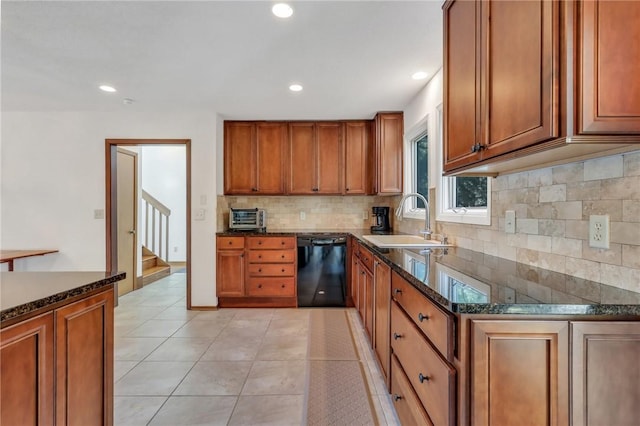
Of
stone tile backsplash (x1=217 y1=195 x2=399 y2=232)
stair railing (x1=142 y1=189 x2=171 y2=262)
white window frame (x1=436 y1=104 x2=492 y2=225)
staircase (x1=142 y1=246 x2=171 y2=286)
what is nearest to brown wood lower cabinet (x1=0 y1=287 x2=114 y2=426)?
white window frame (x1=436 y1=104 x2=492 y2=225)

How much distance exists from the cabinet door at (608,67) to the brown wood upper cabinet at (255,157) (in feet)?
11.2

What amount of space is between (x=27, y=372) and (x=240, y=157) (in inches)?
130

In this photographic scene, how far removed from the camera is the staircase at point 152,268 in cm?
509

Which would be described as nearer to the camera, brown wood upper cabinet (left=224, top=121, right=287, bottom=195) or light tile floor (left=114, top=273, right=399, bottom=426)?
light tile floor (left=114, top=273, right=399, bottom=426)

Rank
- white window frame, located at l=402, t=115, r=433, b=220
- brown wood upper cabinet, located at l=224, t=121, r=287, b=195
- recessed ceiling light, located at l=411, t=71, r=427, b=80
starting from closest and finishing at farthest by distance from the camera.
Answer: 1. recessed ceiling light, located at l=411, t=71, r=427, b=80
2. white window frame, located at l=402, t=115, r=433, b=220
3. brown wood upper cabinet, located at l=224, t=121, r=287, b=195

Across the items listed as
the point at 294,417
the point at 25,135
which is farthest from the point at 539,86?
the point at 25,135

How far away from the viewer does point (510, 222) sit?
5.56ft

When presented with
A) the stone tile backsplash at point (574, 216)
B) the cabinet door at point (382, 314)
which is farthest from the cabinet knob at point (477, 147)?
the cabinet door at point (382, 314)

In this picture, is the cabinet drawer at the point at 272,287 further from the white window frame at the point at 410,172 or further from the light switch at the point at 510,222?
the light switch at the point at 510,222

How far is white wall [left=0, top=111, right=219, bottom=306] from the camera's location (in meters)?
3.72

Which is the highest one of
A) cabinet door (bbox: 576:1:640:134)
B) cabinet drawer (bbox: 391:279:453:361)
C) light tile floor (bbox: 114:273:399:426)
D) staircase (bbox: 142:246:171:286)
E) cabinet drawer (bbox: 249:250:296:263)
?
cabinet door (bbox: 576:1:640:134)

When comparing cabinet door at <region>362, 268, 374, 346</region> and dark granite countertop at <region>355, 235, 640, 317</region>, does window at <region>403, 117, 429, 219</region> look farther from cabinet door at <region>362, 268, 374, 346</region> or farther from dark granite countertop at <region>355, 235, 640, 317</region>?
dark granite countertop at <region>355, 235, 640, 317</region>

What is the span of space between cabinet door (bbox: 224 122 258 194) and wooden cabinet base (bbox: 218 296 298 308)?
1330mm

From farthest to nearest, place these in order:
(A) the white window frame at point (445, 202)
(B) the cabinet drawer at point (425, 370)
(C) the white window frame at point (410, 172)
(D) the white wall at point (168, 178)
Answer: (D) the white wall at point (168, 178)
(C) the white window frame at point (410, 172)
(A) the white window frame at point (445, 202)
(B) the cabinet drawer at point (425, 370)
